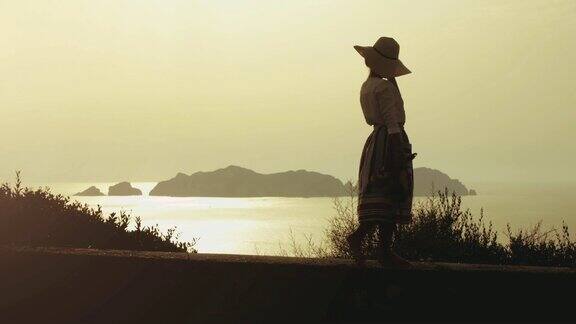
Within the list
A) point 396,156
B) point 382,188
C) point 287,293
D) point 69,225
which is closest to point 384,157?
point 396,156

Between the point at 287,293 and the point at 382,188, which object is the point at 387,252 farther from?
the point at 287,293

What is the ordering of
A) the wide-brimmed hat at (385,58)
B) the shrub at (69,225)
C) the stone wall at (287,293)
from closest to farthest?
the stone wall at (287,293), the wide-brimmed hat at (385,58), the shrub at (69,225)

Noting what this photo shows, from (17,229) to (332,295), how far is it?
16.7 ft

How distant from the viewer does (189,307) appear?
5543 mm

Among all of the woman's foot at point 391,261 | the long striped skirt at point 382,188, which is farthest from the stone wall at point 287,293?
the long striped skirt at point 382,188

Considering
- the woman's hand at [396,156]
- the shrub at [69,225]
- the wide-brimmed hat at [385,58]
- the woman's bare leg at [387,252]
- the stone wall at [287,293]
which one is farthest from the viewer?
the shrub at [69,225]

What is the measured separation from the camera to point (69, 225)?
10.2m

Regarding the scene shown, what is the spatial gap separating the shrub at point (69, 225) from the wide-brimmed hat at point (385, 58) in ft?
17.2

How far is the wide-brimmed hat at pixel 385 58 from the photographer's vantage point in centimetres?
589

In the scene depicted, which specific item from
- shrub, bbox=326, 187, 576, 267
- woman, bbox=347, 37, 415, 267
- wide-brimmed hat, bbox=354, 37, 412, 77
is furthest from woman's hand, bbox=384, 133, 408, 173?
shrub, bbox=326, 187, 576, 267

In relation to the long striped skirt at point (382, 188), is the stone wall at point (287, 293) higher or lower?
→ lower

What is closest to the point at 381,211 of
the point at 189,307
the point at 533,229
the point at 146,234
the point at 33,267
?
the point at 189,307

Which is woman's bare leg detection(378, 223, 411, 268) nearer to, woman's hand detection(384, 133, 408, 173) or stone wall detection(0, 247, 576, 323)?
stone wall detection(0, 247, 576, 323)

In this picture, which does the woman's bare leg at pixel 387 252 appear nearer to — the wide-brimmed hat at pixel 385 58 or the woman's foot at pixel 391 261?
the woman's foot at pixel 391 261
